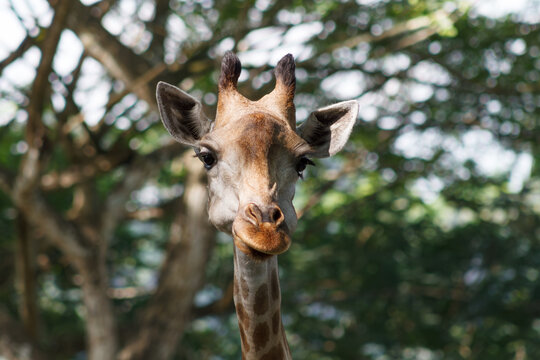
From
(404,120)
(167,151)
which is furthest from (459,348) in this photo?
(167,151)

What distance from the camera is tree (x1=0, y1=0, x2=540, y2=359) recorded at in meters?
8.17

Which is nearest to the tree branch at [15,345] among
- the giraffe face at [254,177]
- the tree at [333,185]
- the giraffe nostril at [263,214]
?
the tree at [333,185]

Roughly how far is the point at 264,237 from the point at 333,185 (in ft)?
23.6

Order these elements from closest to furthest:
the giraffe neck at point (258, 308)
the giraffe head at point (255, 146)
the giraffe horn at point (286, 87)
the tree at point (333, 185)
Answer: the giraffe head at point (255, 146)
the giraffe neck at point (258, 308)
the giraffe horn at point (286, 87)
the tree at point (333, 185)

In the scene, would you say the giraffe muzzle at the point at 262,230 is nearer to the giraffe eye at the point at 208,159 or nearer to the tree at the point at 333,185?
the giraffe eye at the point at 208,159

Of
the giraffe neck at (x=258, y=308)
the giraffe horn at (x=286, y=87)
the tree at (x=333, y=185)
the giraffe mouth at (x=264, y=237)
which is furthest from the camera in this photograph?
the tree at (x=333, y=185)

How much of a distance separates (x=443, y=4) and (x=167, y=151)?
4399 millimetres

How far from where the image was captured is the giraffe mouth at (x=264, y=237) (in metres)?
2.80

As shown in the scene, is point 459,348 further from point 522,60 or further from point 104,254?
point 104,254

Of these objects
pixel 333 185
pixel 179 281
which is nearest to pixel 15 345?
pixel 179 281

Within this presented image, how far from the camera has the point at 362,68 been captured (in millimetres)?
9164

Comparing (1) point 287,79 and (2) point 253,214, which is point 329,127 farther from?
(2) point 253,214

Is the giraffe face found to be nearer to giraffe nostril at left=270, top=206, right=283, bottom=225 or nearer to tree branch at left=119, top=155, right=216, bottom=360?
giraffe nostril at left=270, top=206, right=283, bottom=225

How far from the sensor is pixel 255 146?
10.4 ft
